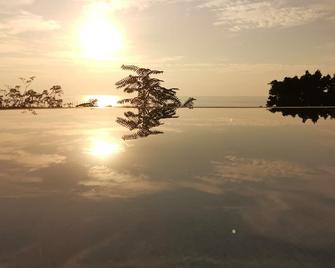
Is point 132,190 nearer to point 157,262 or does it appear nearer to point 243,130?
point 157,262

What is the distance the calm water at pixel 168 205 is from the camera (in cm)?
621

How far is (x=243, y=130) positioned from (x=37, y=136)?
10.7 metres

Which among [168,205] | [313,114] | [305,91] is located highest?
[305,91]

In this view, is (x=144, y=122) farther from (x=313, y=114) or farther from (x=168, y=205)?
(x=168, y=205)

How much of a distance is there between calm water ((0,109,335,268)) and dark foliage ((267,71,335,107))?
3094cm

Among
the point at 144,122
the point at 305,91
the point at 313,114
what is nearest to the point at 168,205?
the point at 144,122

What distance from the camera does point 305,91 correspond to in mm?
46312

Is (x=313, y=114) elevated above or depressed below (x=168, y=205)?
above

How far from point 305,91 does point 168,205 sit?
40.9 meters

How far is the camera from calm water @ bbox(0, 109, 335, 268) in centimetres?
621

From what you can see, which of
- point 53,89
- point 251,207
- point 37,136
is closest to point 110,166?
point 251,207

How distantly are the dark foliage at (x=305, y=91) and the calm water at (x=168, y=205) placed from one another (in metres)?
30.9

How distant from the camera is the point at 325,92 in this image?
46.0m

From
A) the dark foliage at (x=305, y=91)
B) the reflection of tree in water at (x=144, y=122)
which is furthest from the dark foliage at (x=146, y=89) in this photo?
the dark foliage at (x=305, y=91)
